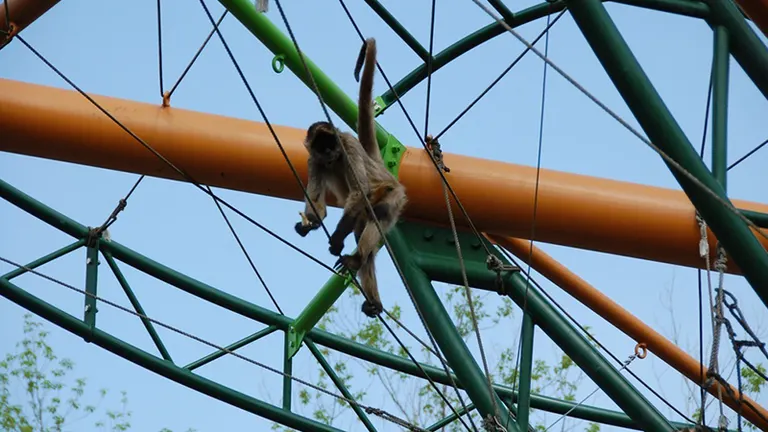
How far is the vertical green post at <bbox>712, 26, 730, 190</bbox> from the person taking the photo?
24.3 feet

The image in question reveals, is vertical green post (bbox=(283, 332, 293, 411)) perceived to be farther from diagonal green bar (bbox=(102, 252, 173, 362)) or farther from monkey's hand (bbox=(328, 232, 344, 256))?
monkey's hand (bbox=(328, 232, 344, 256))

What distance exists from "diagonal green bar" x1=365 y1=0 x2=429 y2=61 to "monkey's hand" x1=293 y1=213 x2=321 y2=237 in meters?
1.88

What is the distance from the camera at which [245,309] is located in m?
12.0

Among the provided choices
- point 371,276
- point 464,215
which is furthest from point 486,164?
point 371,276

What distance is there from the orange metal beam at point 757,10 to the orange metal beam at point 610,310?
135 inches

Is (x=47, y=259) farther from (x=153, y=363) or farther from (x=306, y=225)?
(x=306, y=225)

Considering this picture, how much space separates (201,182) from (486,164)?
2456 mm

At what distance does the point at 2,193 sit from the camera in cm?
1108

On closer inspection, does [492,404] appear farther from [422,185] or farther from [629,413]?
[422,185]

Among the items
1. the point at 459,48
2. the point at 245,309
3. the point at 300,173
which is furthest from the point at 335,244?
the point at 245,309

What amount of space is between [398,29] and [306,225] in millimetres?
2002

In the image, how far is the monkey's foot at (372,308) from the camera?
9398mm

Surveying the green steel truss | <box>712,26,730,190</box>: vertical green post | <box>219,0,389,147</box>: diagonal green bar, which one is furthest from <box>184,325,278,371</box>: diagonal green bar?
<box>712,26,730,190</box>: vertical green post

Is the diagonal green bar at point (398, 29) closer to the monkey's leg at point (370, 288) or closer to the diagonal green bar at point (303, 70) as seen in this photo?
the diagonal green bar at point (303, 70)
